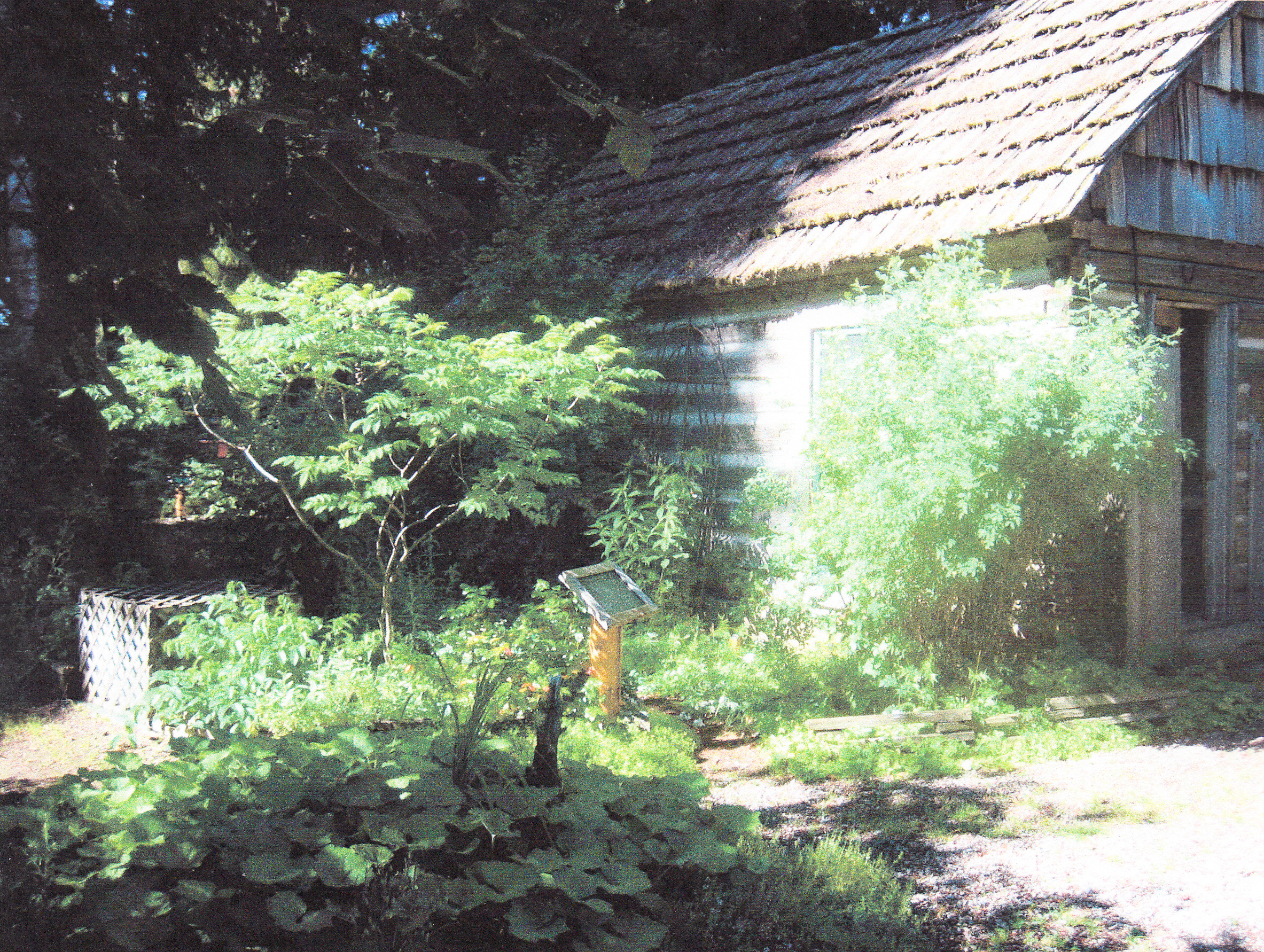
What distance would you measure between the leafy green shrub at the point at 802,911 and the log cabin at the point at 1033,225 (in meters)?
3.38

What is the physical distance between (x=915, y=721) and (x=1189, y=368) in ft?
13.4

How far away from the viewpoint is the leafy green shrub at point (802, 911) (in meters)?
3.07

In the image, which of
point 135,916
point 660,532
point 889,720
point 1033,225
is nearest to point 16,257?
point 135,916

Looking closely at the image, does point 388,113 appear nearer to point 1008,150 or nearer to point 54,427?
point 54,427

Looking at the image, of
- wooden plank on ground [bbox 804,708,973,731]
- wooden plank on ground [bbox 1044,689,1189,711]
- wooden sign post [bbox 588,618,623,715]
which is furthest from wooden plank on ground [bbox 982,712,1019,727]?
wooden sign post [bbox 588,618,623,715]

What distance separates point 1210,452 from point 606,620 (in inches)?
194

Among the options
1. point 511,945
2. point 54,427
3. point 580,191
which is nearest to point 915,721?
point 511,945

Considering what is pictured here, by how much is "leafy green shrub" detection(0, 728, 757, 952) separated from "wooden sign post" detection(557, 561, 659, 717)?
2123 millimetres

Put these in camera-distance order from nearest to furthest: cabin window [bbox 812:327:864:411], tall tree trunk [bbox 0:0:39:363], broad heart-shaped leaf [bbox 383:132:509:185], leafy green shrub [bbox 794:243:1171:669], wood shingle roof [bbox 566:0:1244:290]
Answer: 1. broad heart-shaped leaf [bbox 383:132:509:185]
2. tall tree trunk [bbox 0:0:39:363]
3. leafy green shrub [bbox 794:243:1171:669]
4. cabin window [bbox 812:327:864:411]
5. wood shingle roof [bbox 566:0:1244:290]

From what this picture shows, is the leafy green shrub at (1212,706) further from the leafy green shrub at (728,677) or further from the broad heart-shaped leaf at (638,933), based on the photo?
the broad heart-shaped leaf at (638,933)

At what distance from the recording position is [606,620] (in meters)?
5.52

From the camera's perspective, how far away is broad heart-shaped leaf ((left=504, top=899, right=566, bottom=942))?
2652 millimetres

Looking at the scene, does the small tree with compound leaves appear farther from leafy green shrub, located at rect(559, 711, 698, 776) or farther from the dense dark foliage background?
the dense dark foliage background

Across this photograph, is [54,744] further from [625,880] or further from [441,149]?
[441,149]
